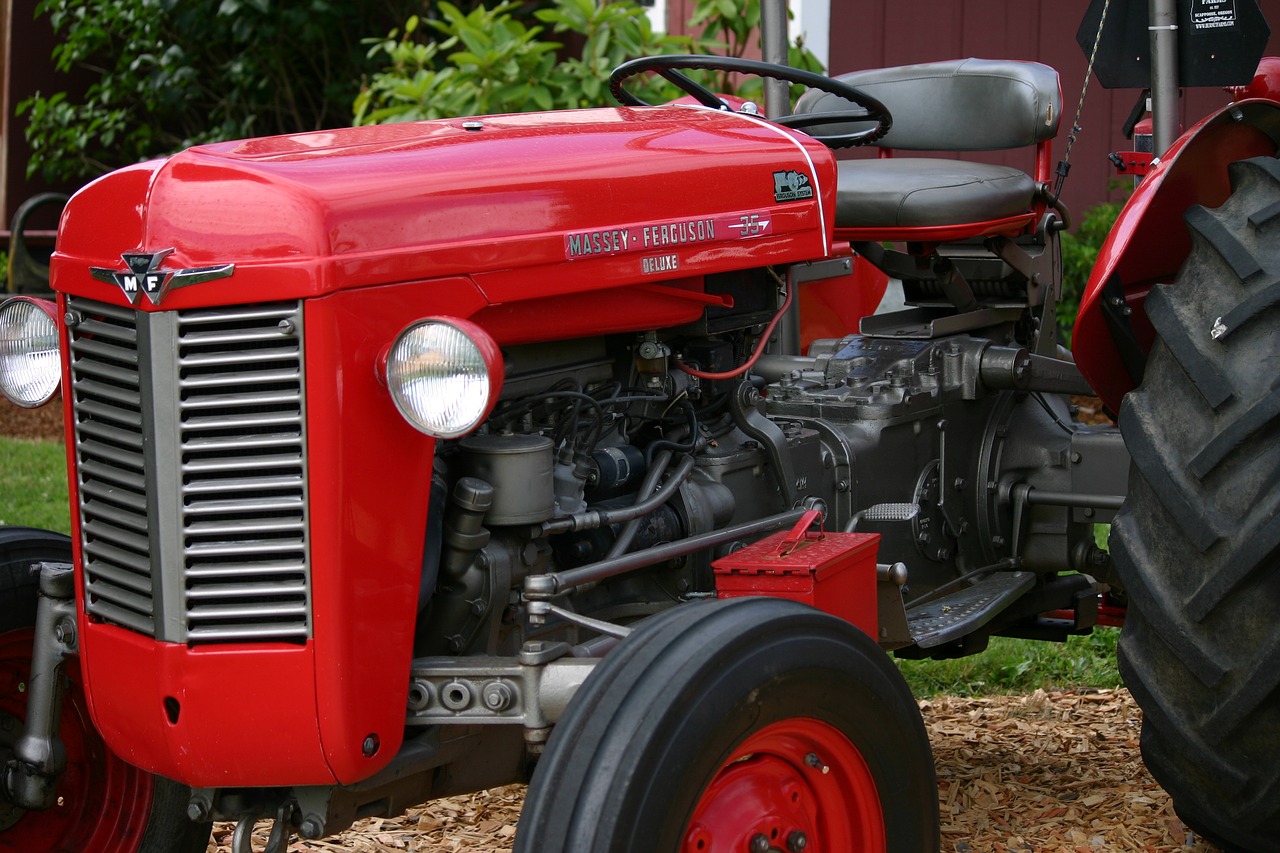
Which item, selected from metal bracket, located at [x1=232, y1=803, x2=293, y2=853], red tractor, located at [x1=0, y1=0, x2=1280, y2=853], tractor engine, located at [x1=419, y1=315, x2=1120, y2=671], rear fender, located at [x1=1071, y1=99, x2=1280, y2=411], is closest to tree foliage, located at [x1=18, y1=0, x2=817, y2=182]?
tractor engine, located at [x1=419, y1=315, x2=1120, y2=671]

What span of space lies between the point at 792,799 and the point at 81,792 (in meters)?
1.39

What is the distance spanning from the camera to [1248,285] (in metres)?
2.66

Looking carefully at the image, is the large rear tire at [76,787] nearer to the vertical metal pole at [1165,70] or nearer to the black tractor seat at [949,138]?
the black tractor seat at [949,138]

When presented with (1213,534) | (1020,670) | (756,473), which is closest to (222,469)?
(756,473)

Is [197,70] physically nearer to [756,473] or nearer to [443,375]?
[756,473]

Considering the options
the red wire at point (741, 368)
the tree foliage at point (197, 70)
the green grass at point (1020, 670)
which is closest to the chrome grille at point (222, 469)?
the red wire at point (741, 368)

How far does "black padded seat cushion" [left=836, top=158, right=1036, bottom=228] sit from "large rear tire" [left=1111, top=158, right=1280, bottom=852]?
914 millimetres

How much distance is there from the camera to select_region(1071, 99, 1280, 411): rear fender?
301cm

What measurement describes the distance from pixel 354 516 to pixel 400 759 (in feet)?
1.34

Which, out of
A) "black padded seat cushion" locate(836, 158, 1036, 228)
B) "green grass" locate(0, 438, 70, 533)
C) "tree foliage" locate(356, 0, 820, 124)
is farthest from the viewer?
"tree foliage" locate(356, 0, 820, 124)

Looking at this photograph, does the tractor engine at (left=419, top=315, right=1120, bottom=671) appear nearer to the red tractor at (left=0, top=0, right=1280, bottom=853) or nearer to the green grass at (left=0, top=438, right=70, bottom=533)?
the red tractor at (left=0, top=0, right=1280, bottom=853)

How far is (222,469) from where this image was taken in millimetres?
2189

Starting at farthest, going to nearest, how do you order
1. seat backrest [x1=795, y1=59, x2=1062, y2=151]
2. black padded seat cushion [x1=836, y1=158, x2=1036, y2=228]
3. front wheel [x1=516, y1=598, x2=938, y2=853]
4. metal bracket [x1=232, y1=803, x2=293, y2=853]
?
seat backrest [x1=795, y1=59, x2=1062, y2=151], black padded seat cushion [x1=836, y1=158, x2=1036, y2=228], metal bracket [x1=232, y1=803, x2=293, y2=853], front wheel [x1=516, y1=598, x2=938, y2=853]

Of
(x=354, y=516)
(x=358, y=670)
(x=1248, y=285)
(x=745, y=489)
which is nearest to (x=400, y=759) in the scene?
(x=358, y=670)
